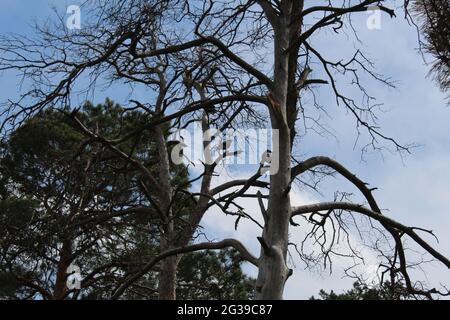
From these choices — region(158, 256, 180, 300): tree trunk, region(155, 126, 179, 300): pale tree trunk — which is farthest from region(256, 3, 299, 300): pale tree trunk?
region(158, 256, 180, 300): tree trunk

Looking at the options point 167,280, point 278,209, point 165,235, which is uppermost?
point 165,235

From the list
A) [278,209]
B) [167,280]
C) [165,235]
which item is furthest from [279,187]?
[167,280]

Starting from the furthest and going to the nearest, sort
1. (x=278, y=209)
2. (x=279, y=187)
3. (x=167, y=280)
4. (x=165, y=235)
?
1. (x=167, y=280)
2. (x=165, y=235)
3. (x=279, y=187)
4. (x=278, y=209)

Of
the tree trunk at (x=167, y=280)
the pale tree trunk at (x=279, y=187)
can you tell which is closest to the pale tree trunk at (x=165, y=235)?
the tree trunk at (x=167, y=280)

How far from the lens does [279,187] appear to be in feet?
17.6

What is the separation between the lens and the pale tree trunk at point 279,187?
5000 mm

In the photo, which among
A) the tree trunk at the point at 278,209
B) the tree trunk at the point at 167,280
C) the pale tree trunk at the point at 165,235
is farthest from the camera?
the tree trunk at the point at 167,280

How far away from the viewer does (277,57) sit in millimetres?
6000

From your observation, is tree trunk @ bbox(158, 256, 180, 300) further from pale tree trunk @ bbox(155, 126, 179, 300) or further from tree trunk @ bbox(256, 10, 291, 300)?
tree trunk @ bbox(256, 10, 291, 300)

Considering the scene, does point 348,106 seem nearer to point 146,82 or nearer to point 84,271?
point 146,82

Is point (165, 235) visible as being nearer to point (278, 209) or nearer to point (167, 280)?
point (167, 280)

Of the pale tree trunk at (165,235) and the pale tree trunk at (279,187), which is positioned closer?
the pale tree trunk at (279,187)

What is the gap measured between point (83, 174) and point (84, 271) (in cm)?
802

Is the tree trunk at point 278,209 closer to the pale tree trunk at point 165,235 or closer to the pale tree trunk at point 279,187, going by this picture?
the pale tree trunk at point 279,187
